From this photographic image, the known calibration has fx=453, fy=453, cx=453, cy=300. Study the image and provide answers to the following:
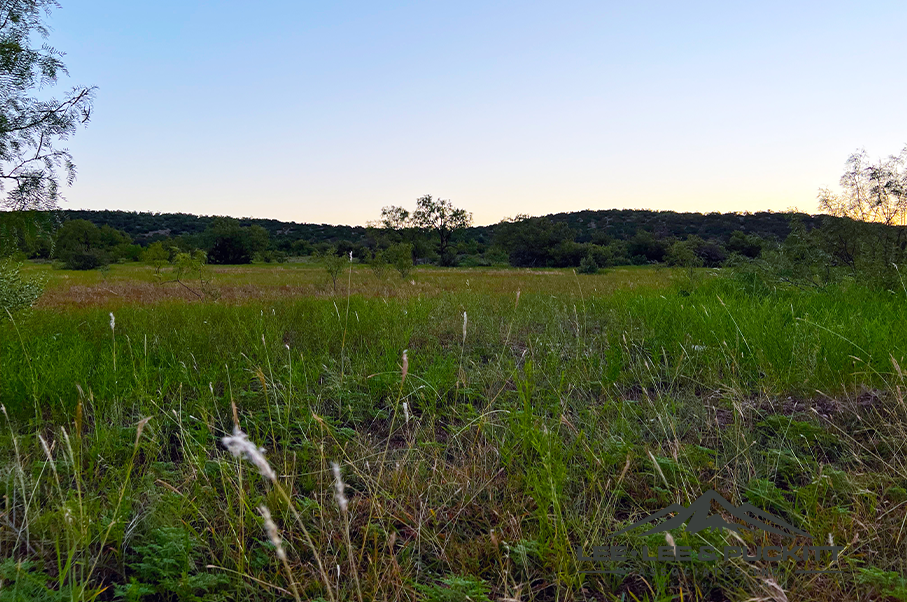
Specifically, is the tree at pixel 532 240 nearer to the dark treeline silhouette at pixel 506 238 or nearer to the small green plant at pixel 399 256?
the dark treeline silhouette at pixel 506 238

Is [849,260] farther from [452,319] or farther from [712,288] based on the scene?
[452,319]

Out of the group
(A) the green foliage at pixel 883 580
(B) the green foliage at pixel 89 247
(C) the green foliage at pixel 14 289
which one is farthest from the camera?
(B) the green foliage at pixel 89 247

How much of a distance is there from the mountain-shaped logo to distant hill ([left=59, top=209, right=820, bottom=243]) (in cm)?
5954

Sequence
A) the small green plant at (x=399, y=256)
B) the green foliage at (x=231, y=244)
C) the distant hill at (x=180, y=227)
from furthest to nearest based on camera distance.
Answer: the distant hill at (x=180, y=227), the green foliage at (x=231, y=244), the small green plant at (x=399, y=256)

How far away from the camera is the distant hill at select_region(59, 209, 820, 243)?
60656 millimetres

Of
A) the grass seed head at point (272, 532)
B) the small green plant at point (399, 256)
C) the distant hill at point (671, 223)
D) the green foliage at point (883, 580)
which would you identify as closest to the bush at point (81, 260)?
the small green plant at point (399, 256)

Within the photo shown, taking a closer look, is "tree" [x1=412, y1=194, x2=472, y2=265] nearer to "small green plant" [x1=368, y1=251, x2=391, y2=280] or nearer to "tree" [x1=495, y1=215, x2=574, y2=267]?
"tree" [x1=495, y1=215, x2=574, y2=267]

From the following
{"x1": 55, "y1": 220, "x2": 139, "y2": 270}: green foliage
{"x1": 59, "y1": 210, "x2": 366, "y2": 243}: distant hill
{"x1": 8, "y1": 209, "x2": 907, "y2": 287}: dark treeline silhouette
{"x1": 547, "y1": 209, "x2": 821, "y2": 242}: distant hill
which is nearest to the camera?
{"x1": 8, "y1": 209, "x2": 907, "y2": 287}: dark treeline silhouette

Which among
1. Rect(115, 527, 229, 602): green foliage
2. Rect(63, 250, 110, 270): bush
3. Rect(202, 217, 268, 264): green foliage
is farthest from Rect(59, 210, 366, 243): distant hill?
Rect(115, 527, 229, 602): green foliage

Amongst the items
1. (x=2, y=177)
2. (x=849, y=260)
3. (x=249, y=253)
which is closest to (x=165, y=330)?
(x=2, y=177)

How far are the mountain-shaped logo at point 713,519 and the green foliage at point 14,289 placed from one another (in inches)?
271

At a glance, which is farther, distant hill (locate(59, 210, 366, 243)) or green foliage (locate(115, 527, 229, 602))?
distant hill (locate(59, 210, 366, 243))

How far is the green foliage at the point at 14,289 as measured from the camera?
17.6 feet

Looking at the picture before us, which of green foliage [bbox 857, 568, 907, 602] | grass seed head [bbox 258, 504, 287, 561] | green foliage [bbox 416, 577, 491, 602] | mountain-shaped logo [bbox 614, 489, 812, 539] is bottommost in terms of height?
green foliage [bbox 416, 577, 491, 602]
